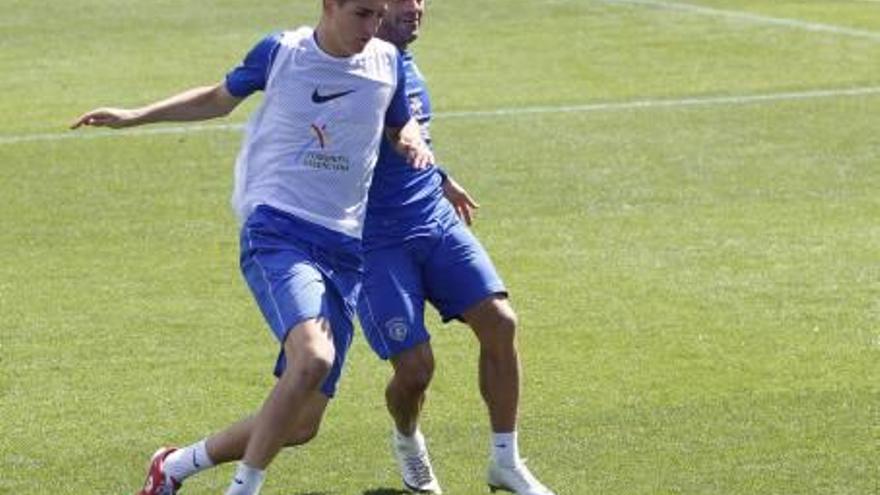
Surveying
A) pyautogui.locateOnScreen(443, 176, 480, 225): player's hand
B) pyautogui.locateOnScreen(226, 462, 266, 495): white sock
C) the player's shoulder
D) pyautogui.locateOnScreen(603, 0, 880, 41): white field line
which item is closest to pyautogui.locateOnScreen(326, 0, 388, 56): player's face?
the player's shoulder

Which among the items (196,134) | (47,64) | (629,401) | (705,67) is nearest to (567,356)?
(629,401)

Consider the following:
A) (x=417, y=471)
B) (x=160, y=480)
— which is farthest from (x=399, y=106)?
(x=160, y=480)

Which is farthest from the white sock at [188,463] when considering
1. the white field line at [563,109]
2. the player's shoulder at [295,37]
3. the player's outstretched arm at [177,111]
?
the white field line at [563,109]

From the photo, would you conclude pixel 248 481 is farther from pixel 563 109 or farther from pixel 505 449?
pixel 563 109

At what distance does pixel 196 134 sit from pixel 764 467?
416 inches

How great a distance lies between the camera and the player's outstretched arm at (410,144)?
8945mm

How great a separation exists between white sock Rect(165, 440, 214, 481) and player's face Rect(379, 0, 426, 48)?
5.93ft

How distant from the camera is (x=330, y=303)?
28.5 ft

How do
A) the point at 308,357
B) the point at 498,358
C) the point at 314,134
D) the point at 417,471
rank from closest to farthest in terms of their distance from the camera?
the point at 308,357 < the point at 314,134 < the point at 498,358 < the point at 417,471

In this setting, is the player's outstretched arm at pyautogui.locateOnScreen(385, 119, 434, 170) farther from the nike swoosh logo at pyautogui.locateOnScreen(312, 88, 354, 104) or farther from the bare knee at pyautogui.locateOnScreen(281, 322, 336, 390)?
the bare knee at pyautogui.locateOnScreen(281, 322, 336, 390)

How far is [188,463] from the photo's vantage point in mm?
8977

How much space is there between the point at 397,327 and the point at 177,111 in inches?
49.0

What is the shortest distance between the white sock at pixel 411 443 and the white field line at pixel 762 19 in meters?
15.6

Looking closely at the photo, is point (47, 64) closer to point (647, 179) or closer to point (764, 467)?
point (647, 179)
